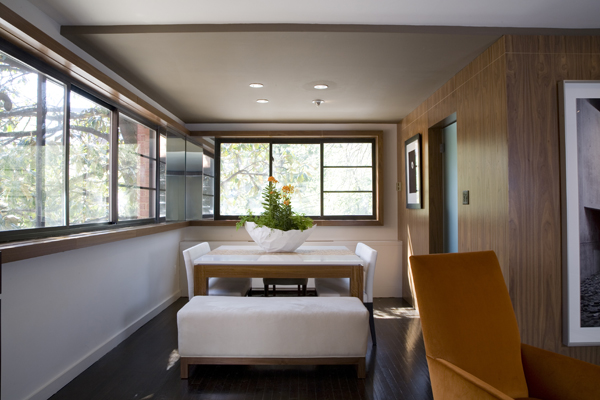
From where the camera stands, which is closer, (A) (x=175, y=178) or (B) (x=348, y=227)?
(A) (x=175, y=178)

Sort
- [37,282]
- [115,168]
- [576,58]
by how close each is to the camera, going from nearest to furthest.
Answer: [37,282]
[576,58]
[115,168]

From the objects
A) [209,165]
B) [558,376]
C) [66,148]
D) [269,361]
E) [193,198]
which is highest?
[209,165]

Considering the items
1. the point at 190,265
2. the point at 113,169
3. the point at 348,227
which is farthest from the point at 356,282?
the point at 348,227

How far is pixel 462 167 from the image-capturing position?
3.22 m

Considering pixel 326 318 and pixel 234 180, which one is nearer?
pixel 326 318

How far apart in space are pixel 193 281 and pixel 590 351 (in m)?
2.80

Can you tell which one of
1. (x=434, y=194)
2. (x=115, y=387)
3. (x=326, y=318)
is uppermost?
(x=434, y=194)

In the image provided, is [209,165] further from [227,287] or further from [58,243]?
[58,243]

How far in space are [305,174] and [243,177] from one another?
2.79 ft

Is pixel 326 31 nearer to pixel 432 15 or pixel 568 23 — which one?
pixel 432 15

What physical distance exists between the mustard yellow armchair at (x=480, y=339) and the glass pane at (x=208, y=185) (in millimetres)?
3895

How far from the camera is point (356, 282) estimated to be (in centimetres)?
302

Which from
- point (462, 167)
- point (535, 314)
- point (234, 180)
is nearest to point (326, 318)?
point (535, 314)

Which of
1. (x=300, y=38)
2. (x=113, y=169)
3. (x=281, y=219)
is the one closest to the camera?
(x=300, y=38)
